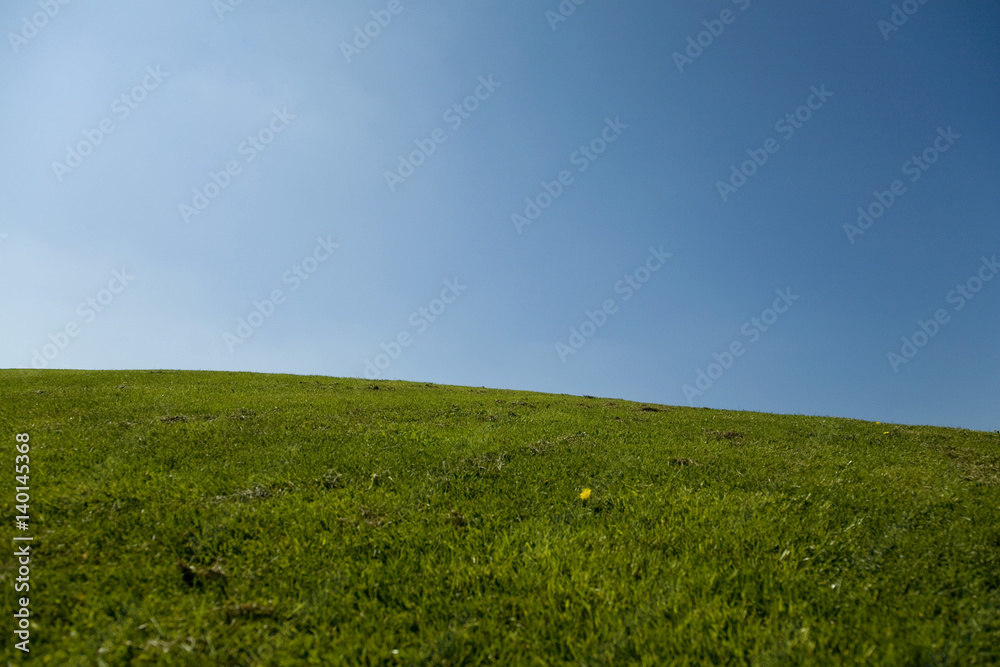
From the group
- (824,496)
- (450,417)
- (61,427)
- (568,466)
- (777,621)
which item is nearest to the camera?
(777,621)

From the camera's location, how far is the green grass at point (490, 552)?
14.5ft

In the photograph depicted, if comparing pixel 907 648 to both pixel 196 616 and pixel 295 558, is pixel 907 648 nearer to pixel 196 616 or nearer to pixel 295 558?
pixel 295 558

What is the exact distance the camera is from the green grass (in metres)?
4.43

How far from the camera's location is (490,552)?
6.06 m

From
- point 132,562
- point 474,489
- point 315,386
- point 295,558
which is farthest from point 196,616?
point 315,386

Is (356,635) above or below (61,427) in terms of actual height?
below

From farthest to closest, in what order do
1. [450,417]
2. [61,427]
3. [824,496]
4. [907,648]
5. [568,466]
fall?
[450,417]
[61,427]
[568,466]
[824,496]
[907,648]

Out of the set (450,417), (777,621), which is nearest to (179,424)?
(450,417)

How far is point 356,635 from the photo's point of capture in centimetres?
456

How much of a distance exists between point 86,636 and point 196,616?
2.88ft

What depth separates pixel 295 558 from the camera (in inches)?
225

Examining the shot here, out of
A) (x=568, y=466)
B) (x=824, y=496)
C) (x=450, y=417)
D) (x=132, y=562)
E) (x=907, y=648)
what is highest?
(x=450, y=417)

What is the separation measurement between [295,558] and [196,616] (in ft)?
3.80

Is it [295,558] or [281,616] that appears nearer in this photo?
[281,616]
